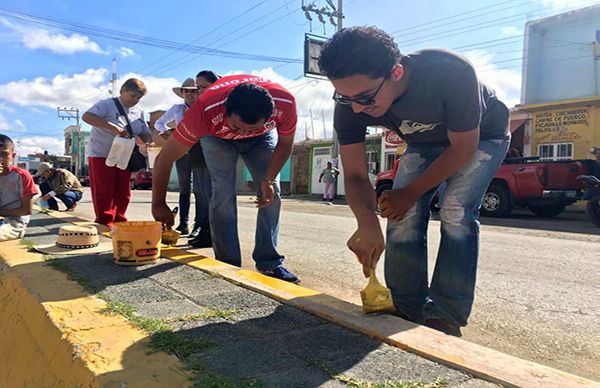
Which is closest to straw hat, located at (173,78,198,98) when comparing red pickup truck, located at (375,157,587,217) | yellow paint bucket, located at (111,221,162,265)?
yellow paint bucket, located at (111,221,162,265)

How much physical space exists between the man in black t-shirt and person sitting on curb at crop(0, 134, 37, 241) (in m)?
3.39

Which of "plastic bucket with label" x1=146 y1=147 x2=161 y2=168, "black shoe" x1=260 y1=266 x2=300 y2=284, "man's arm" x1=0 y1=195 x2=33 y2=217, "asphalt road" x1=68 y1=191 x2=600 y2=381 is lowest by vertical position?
"asphalt road" x1=68 y1=191 x2=600 y2=381

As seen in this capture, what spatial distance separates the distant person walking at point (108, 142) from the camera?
5059 millimetres

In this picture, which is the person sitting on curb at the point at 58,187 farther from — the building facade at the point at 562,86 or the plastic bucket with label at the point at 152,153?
the building facade at the point at 562,86

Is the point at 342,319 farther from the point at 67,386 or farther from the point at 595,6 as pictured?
the point at 595,6

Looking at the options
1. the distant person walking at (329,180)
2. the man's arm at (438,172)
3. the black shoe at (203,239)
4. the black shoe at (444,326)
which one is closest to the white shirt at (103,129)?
the black shoe at (203,239)

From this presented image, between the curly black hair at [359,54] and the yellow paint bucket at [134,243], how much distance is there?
5.75ft

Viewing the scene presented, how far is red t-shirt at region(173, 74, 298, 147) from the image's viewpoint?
3094 mm

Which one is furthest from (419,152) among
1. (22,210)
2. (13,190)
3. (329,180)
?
(329,180)

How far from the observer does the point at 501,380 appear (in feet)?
5.01

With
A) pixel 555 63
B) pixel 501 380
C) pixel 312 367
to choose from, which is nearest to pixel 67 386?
pixel 312 367

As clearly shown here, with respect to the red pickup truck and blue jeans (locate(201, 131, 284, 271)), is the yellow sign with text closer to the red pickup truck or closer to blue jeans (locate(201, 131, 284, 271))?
the red pickup truck

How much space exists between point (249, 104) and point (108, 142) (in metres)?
2.94

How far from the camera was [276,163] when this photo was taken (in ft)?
11.9
